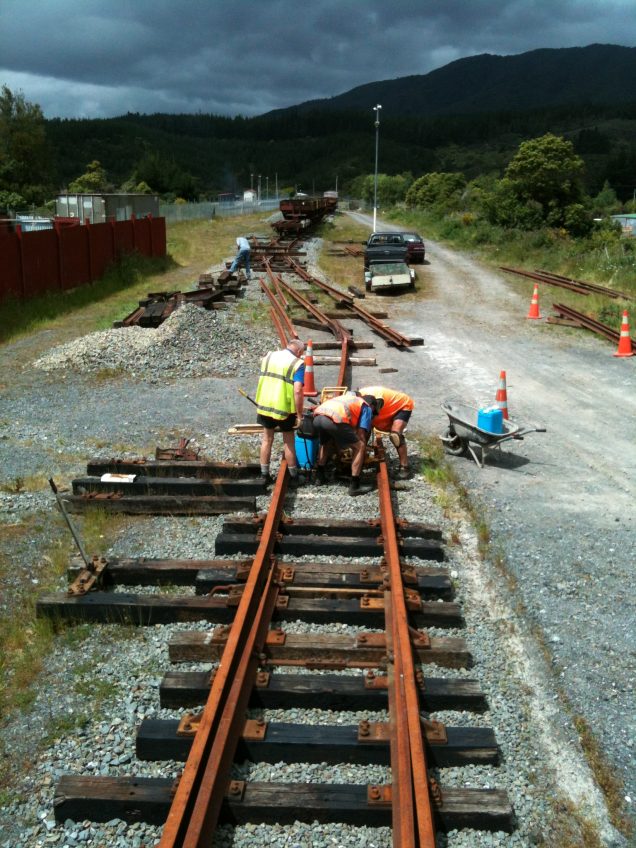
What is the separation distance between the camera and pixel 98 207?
34.9 meters

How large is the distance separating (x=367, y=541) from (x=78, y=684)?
9.32ft

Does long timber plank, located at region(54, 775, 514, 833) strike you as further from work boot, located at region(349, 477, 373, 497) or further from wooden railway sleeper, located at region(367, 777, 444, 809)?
work boot, located at region(349, 477, 373, 497)

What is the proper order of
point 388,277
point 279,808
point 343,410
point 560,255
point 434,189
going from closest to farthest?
point 279,808 → point 343,410 → point 388,277 → point 560,255 → point 434,189

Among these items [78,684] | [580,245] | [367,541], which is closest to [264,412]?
[367,541]

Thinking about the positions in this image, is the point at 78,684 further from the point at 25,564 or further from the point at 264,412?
the point at 264,412

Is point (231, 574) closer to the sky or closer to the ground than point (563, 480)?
closer to the sky

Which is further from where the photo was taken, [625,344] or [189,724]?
[625,344]

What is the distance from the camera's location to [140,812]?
4.12m

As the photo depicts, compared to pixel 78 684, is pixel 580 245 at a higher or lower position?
higher

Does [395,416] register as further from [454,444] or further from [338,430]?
[454,444]

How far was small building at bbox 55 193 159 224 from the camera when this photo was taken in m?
34.8

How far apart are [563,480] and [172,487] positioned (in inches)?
175

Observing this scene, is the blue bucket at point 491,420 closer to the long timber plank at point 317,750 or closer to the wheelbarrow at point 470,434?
the wheelbarrow at point 470,434

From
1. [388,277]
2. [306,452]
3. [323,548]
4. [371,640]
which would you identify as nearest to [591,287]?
[388,277]
